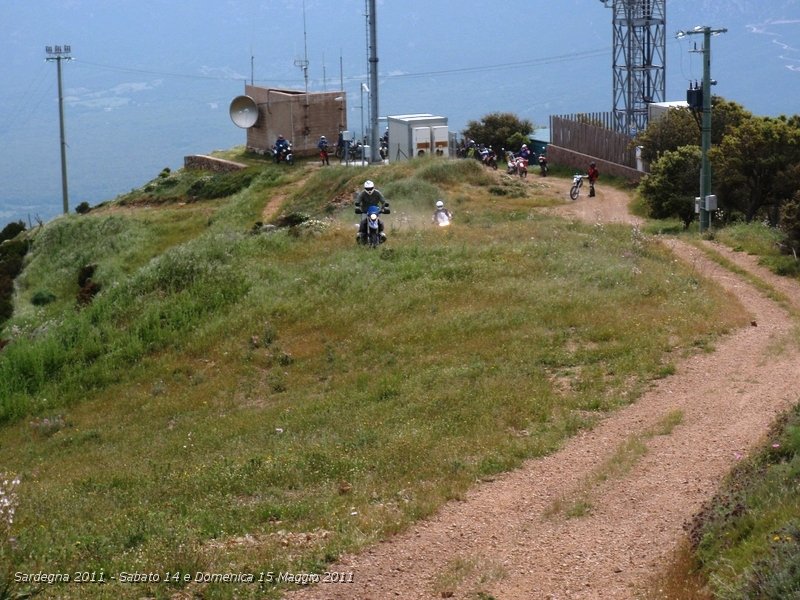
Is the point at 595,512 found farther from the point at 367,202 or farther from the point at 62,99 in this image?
the point at 62,99

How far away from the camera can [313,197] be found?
37781 mm

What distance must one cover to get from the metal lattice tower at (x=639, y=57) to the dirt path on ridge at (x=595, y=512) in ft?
147

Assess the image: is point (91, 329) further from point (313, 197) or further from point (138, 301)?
point (313, 197)

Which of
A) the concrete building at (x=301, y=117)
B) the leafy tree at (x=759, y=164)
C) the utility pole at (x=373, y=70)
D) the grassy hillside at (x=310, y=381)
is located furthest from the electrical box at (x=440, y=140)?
the leafy tree at (x=759, y=164)

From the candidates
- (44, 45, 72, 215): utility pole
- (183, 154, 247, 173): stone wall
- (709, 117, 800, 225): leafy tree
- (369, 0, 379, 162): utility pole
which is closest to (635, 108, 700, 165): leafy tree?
(709, 117, 800, 225): leafy tree

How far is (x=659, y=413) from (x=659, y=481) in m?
2.49

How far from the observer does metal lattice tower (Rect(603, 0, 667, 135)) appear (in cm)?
5797

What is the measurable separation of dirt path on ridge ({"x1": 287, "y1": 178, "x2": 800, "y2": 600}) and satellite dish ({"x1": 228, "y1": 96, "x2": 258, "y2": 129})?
35735 millimetres

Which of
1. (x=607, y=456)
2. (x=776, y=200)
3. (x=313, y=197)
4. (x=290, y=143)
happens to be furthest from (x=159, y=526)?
(x=290, y=143)

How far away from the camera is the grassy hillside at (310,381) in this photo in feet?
34.8

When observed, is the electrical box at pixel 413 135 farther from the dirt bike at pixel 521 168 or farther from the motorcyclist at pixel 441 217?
the motorcyclist at pixel 441 217

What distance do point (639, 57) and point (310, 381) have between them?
4463 cm

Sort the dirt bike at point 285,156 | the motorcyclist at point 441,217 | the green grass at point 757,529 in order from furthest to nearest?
1. the dirt bike at point 285,156
2. the motorcyclist at point 441,217
3. the green grass at point 757,529

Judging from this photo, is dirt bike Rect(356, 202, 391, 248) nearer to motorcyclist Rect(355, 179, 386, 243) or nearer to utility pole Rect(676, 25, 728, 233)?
motorcyclist Rect(355, 179, 386, 243)
